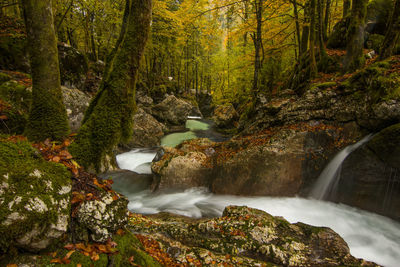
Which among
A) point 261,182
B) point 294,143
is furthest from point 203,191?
point 294,143

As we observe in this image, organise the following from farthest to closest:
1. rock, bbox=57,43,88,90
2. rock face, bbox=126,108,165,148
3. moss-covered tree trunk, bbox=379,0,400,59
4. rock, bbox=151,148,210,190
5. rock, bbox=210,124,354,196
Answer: rock face, bbox=126,108,165,148 → rock, bbox=57,43,88,90 → rock, bbox=151,148,210,190 → rock, bbox=210,124,354,196 → moss-covered tree trunk, bbox=379,0,400,59

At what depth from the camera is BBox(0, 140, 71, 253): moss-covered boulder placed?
4.75 ft

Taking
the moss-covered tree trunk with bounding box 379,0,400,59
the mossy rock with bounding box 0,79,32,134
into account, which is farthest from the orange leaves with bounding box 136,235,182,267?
the moss-covered tree trunk with bounding box 379,0,400,59

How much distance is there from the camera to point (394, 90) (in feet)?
15.7

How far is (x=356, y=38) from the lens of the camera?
7.59m

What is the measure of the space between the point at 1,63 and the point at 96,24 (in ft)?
22.4

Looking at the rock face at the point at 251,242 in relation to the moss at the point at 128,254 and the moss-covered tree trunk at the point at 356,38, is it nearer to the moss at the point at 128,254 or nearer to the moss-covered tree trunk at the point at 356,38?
the moss at the point at 128,254

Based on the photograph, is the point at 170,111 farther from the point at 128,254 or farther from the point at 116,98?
the point at 128,254

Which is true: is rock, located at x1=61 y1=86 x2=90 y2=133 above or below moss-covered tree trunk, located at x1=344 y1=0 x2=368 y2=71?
below

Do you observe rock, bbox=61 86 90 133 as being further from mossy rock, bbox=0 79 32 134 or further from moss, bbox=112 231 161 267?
moss, bbox=112 231 161 267

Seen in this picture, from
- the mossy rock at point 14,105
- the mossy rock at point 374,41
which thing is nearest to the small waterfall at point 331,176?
the mossy rock at point 374,41

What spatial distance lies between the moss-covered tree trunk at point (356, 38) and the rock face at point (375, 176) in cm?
441

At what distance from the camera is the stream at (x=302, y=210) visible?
423 cm

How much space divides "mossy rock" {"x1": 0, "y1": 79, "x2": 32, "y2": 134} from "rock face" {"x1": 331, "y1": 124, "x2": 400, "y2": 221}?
→ 883cm
